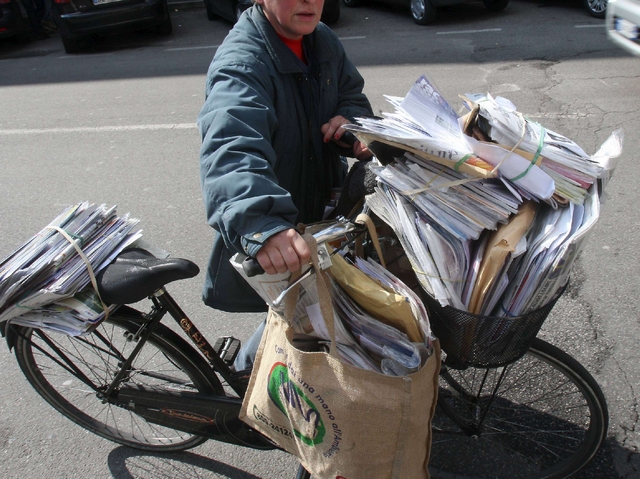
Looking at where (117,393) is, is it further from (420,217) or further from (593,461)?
(593,461)

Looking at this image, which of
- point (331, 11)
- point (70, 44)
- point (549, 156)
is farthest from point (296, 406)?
point (70, 44)

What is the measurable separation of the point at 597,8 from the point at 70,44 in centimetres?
824

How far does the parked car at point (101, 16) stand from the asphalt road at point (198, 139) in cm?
35

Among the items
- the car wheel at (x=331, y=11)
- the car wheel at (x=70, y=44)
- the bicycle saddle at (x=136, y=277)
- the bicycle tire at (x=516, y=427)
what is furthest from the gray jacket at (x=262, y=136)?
the car wheel at (x=70, y=44)

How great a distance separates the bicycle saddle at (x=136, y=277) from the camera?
185 centimetres

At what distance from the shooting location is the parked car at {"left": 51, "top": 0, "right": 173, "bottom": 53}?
9.39 m

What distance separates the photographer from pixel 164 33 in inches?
408

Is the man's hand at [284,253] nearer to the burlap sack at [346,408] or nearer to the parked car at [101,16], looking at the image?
the burlap sack at [346,408]

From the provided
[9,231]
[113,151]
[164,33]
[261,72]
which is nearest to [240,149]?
[261,72]

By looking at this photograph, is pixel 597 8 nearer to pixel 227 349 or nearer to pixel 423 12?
pixel 423 12

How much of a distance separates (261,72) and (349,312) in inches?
30.0

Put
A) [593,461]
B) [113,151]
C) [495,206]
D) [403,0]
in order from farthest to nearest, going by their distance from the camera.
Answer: [403,0], [113,151], [593,461], [495,206]

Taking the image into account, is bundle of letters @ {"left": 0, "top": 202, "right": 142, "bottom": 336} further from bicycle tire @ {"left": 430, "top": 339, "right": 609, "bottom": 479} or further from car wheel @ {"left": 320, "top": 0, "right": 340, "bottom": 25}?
car wheel @ {"left": 320, "top": 0, "right": 340, "bottom": 25}

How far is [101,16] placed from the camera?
371 inches
